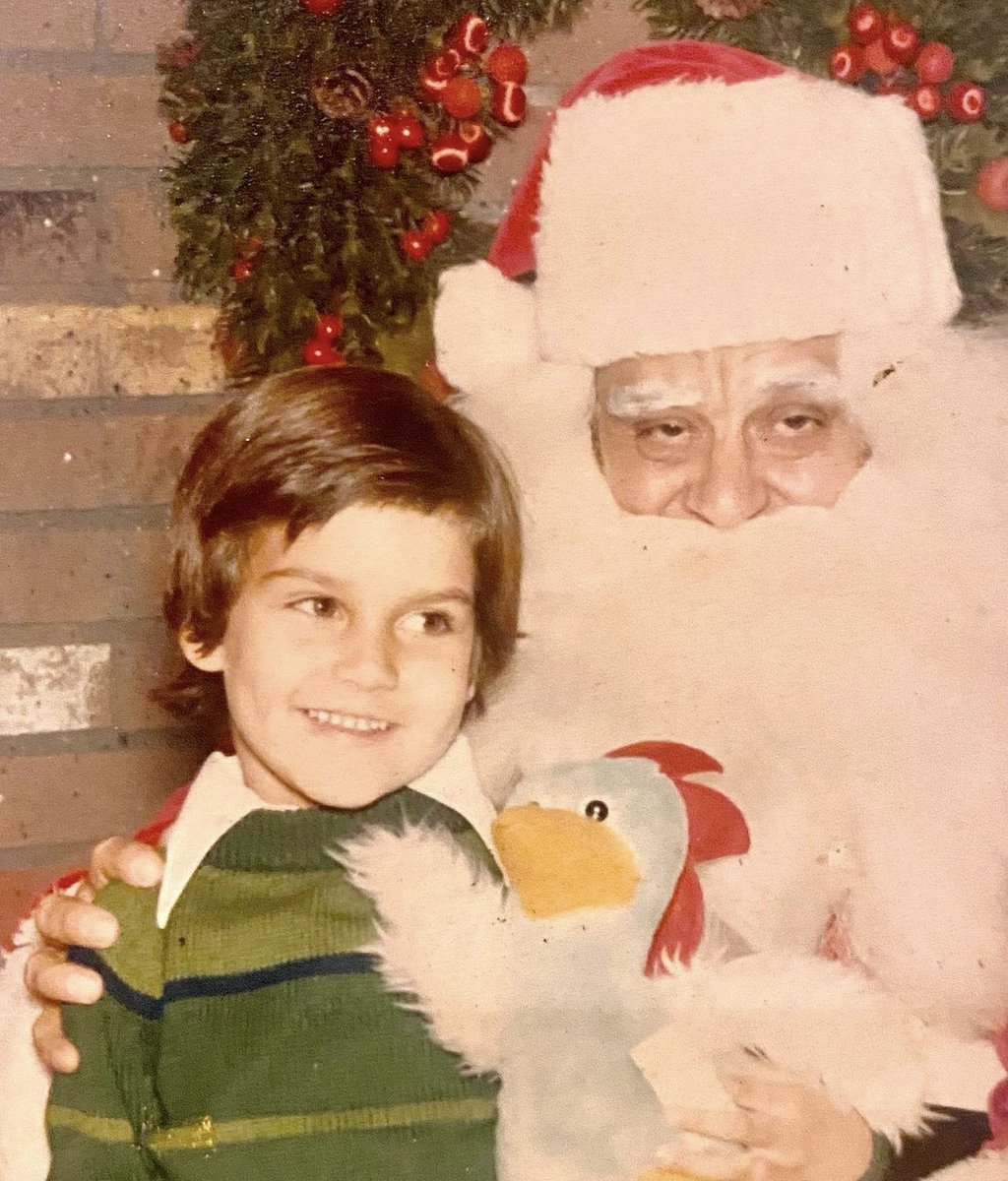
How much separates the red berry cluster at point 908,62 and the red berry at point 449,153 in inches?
12.3

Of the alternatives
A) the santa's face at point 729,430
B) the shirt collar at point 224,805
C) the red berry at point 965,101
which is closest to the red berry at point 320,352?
the santa's face at point 729,430

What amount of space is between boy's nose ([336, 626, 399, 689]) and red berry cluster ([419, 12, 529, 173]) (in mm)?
399

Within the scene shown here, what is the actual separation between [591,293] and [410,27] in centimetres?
26

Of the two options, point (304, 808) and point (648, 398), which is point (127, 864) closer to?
point (304, 808)

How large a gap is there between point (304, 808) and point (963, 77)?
791 mm

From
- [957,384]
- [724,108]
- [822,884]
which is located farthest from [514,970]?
[724,108]

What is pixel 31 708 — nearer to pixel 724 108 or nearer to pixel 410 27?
pixel 410 27

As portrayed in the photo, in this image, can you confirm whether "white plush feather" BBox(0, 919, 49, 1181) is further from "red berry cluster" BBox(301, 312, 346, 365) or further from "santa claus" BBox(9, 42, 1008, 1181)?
"red berry cluster" BBox(301, 312, 346, 365)

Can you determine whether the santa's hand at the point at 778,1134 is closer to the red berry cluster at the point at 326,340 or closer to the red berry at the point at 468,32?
the red berry cluster at the point at 326,340

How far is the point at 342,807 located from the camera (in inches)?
37.0

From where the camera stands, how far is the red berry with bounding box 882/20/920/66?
0.98 m

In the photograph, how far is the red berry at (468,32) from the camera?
998mm

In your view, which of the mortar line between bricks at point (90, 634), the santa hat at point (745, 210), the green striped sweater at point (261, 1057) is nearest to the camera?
the green striped sweater at point (261, 1057)

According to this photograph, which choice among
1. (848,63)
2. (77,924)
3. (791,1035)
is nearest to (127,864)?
(77,924)
